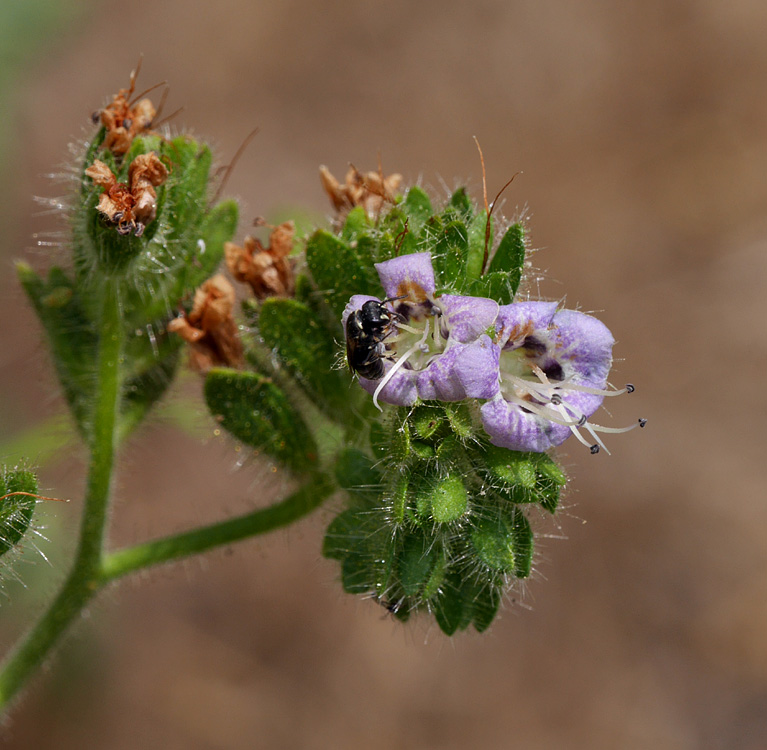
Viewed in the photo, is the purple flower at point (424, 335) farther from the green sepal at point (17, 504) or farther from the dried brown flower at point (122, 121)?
the dried brown flower at point (122, 121)

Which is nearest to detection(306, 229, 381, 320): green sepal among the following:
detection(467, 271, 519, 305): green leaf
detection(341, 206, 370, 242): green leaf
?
detection(341, 206, 370, 242): green leaf

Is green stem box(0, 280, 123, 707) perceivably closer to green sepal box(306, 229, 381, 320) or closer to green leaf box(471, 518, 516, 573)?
green sepal box(306, 229, 381, 320)

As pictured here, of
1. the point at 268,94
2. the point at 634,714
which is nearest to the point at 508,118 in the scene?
the point at 268,94

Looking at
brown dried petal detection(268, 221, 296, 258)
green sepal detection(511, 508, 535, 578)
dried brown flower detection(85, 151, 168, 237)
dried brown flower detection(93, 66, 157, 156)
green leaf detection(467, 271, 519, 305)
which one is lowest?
green sepal detection(511, 508, 535, 578)

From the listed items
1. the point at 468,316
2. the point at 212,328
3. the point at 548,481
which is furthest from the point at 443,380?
the point at 212,328

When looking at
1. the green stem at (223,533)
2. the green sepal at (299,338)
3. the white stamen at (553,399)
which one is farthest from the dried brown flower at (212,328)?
the white stamen at (553,399)

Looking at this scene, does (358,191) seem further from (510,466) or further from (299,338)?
(510,466)

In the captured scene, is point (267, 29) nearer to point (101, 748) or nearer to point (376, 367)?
point (101, 748)
